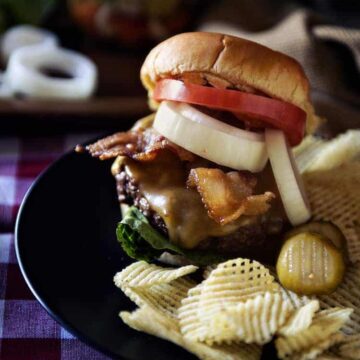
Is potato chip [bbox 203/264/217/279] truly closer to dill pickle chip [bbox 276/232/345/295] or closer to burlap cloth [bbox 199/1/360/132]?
dill pickle chip [bbox 276/232/345/295]

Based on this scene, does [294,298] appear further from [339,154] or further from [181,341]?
[339,154]

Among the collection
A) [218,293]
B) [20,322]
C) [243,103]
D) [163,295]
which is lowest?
[20,322]

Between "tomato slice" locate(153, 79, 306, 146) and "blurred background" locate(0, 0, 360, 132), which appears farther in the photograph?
"blurred background" locate(0, 0, 360, 132)

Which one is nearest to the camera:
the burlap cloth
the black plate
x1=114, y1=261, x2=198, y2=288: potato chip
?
the black plate

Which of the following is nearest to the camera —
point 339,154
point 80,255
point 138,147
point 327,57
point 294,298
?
point 294,298

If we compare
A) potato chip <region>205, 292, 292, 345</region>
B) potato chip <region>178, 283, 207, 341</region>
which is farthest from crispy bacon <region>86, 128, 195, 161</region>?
potato chip <region>205, 292, 292, 345</region>

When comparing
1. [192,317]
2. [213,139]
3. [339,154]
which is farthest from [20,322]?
[339,154]

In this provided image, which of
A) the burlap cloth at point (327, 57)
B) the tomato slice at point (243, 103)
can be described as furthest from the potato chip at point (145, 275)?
the burlap cloth at point (327, 57)

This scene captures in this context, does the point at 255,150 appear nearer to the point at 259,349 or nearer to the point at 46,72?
the point at 259,349
